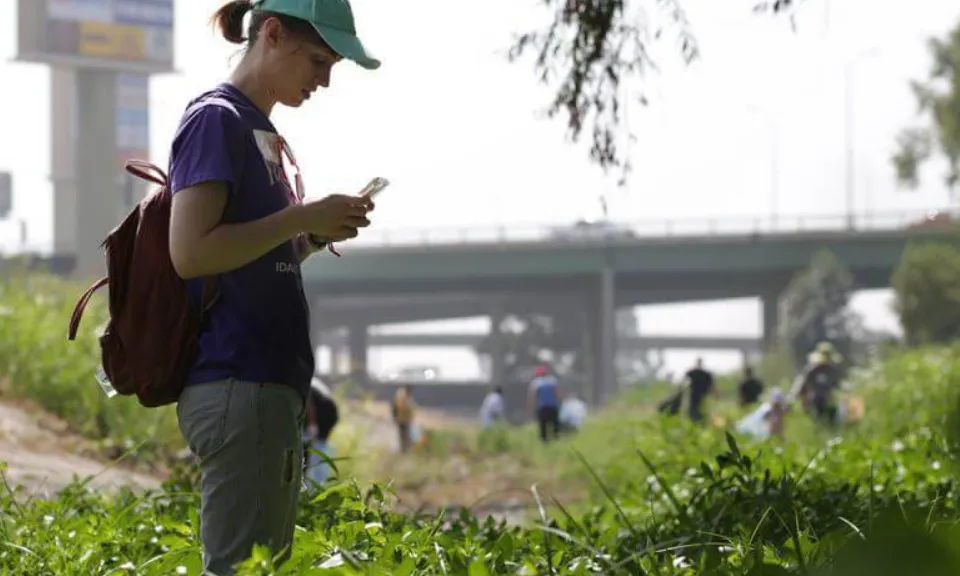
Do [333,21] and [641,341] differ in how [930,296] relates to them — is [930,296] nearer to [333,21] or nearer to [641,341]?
[333,21]

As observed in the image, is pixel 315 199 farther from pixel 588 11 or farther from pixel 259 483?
pixel 588 11

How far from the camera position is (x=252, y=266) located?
11.8ft

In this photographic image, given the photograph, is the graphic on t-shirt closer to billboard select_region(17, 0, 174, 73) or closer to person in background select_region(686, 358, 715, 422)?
person in background select_region(686, 358, 715, 422)

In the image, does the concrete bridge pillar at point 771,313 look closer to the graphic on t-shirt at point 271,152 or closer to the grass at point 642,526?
the grass at point 642,526

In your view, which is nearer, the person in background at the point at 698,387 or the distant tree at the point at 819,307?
the person in background at the point at 698,387

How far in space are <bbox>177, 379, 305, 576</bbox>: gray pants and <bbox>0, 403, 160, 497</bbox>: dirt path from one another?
13.7 ft

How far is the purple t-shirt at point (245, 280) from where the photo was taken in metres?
3.52

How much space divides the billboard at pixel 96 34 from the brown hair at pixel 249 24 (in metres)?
108

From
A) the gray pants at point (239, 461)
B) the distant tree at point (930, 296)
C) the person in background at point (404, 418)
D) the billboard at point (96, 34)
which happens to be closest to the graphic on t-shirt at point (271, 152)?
the gray pants at point (239, 461)

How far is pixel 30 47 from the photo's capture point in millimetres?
114812

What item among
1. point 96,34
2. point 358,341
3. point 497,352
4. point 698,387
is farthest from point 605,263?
point 96,34

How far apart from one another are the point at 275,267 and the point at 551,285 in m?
74.3

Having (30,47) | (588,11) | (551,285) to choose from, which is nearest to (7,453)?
(588,11)

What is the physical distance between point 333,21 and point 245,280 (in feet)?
1.76
